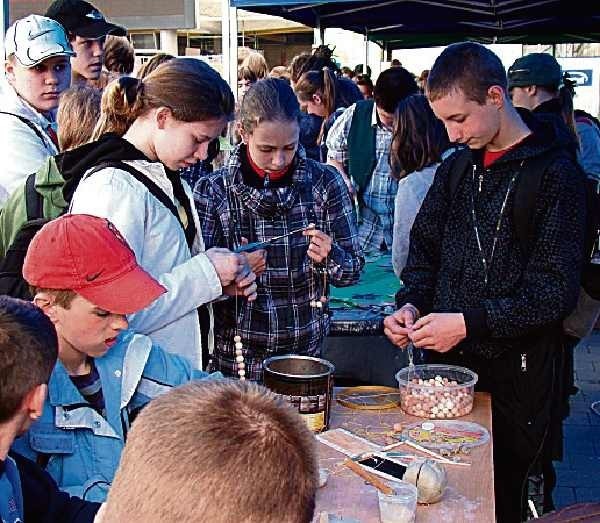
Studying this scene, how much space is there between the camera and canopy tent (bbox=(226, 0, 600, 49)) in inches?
335

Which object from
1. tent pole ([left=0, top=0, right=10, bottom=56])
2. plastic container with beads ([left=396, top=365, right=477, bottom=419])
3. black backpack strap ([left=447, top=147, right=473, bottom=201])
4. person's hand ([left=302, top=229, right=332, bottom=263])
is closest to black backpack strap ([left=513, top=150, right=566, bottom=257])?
black backpack strap ([left=447, top=147, right=473, bottom=201])

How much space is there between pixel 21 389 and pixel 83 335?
40cm

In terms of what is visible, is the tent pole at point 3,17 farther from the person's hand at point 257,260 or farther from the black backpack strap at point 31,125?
the person's hand at point 257,260

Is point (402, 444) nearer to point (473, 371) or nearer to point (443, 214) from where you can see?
point (473, 371)

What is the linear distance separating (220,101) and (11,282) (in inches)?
28.7

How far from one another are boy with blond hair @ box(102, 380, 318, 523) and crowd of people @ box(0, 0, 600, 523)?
0.61 m

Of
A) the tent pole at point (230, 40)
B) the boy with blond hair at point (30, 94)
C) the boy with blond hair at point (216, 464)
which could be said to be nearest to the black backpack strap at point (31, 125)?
the boy with blond hair at point (30, 94)

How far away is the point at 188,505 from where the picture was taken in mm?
1059

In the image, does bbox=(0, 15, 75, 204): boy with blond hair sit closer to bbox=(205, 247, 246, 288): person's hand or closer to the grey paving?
bbox=(205, 247, 246, 288): person's hand

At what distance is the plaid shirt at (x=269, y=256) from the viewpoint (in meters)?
3.01

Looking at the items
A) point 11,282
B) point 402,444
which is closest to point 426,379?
point 402,444

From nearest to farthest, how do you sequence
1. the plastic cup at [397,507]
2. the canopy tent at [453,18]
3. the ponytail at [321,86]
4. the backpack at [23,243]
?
the plastic cup at [397,507]
the backpack at [23,243]
the ponytail at [321,86]
the canopy tent at [453,18]

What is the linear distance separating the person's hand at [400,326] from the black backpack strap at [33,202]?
1.10m

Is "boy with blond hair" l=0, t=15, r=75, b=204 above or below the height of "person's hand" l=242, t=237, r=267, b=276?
above
